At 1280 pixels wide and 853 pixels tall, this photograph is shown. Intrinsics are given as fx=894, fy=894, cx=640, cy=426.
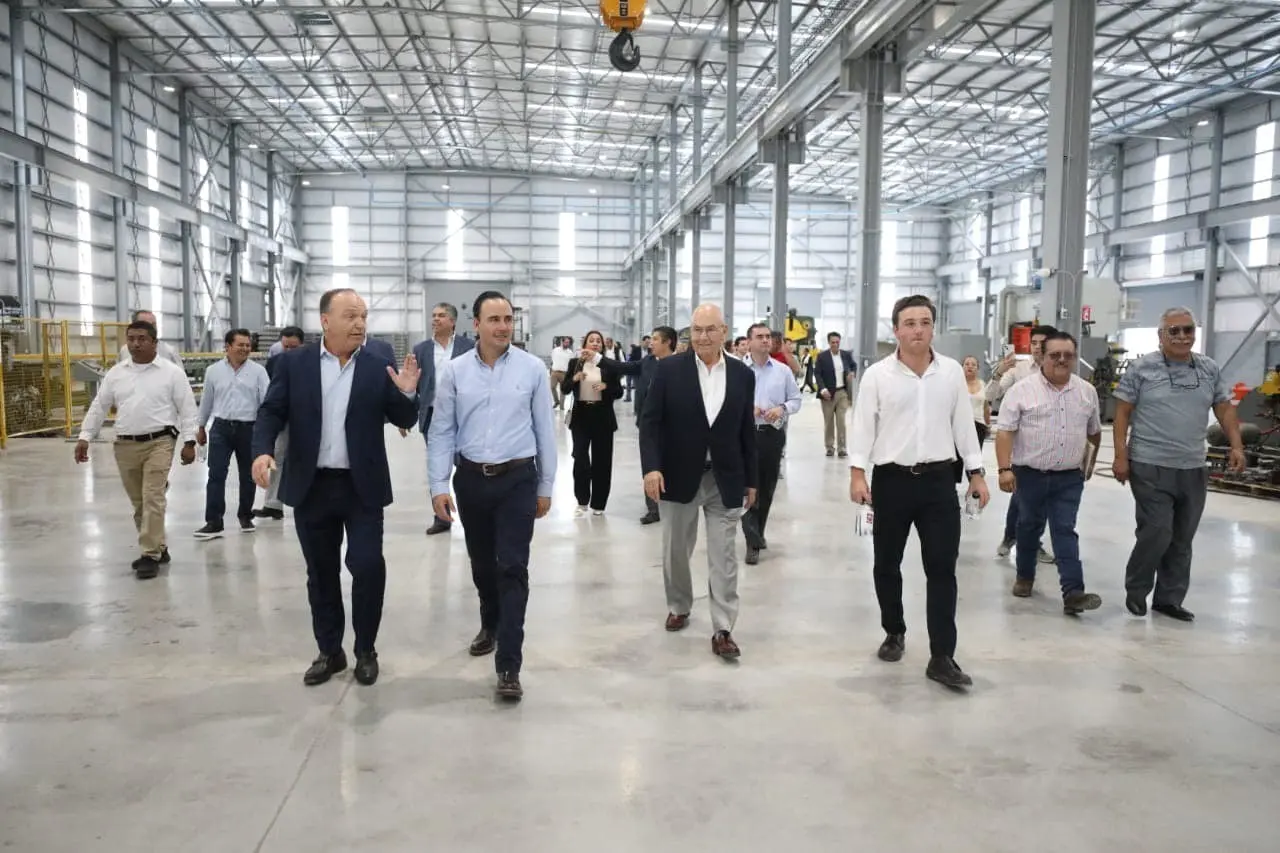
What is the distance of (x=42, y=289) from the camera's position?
2009 centimetres

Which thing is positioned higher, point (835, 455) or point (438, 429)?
point (438, 429)

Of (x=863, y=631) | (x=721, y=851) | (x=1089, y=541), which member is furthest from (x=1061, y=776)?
(x=1089, y=541)

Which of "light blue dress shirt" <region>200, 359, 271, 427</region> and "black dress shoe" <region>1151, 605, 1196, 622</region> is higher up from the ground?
"light blue dress shirt" <region>200, 359, 271, 427</region>

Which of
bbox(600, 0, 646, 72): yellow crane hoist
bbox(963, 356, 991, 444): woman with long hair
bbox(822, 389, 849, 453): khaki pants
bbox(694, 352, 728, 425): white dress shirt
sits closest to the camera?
bbox(694, 352, 728, 425): white dress shirt

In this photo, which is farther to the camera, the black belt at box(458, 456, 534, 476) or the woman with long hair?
the woman with long hair

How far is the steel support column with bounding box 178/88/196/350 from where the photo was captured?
2508cm

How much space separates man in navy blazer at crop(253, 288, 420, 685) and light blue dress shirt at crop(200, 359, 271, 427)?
11.8 feet

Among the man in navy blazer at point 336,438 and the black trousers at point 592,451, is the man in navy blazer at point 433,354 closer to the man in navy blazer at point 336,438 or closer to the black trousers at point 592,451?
the black trousers at point 592,451

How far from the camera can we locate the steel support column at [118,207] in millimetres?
22047

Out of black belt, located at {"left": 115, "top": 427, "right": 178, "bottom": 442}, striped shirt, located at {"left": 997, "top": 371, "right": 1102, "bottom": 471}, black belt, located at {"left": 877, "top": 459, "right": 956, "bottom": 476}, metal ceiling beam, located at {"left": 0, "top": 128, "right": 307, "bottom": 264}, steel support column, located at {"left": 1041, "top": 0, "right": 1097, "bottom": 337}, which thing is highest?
metal ceiling beam, located at {"left": 0, "top": 128, "right": 307, "bottom": 264}

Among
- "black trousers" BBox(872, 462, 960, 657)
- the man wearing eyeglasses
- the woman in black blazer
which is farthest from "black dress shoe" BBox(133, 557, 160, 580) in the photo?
the man wearing eyeglasses

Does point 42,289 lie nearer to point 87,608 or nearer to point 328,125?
point 328,125

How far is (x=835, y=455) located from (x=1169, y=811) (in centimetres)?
1007

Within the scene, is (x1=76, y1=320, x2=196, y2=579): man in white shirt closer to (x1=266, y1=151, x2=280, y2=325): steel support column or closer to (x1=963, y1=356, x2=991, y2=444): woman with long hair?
(x1=963, y1=356, x2=991, y2=444): woman with long hair
